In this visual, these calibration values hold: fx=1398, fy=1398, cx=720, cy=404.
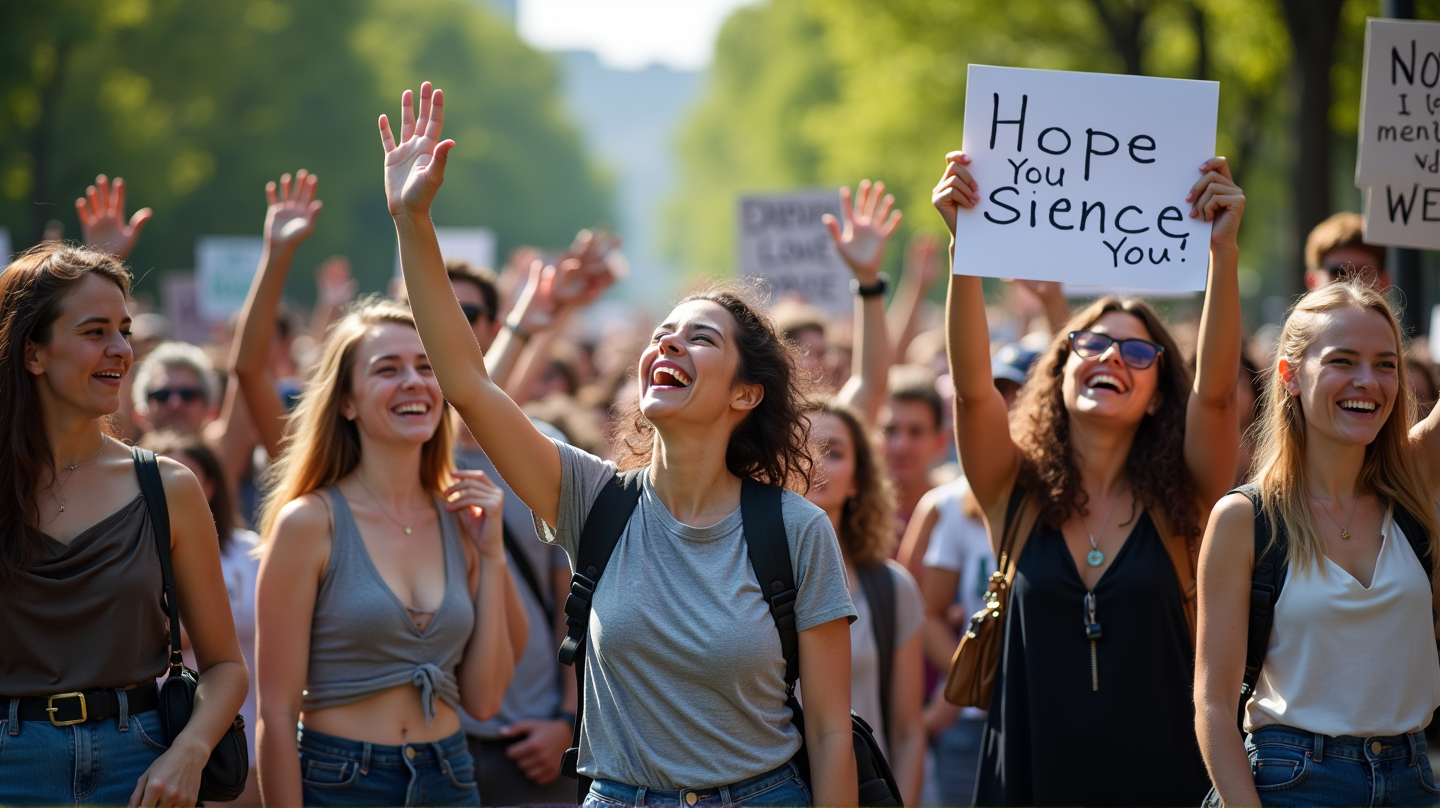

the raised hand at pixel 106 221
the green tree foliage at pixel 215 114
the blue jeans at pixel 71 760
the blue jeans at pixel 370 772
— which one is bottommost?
the blue jeans at pixel 370 772

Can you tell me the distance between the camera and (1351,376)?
3266mm

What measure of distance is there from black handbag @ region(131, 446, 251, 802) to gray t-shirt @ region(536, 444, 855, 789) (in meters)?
0.84

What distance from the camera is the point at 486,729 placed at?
458 cm

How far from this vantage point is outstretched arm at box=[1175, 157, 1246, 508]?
350cm

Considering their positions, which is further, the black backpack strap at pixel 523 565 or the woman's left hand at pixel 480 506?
the black backpack strap at pixel 523 565

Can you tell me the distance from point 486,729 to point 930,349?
5.55m

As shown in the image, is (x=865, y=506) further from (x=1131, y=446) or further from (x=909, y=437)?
(x=909, y=437)

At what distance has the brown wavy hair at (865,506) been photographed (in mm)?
4655

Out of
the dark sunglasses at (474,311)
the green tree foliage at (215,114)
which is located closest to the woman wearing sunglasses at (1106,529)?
the dark sunglasses at (474,311)

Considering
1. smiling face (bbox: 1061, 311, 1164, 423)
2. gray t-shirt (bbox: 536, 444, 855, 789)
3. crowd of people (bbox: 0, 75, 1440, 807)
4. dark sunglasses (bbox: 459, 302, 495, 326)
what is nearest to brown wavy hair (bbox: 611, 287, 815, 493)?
crowd of people (bbox: 0, 75, 1440, 807)

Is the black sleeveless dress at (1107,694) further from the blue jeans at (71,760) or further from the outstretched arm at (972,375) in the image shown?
the blue jeans at (71,760)

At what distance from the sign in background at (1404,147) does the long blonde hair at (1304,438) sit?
105cm

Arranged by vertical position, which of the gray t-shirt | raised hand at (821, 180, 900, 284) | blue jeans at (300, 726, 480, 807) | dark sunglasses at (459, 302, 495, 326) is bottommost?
blue jeans at (300, 726, 480, 807)

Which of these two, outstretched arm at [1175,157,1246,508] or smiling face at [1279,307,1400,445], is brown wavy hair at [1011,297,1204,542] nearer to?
outstretched arm at [1175,157,1246,508]
